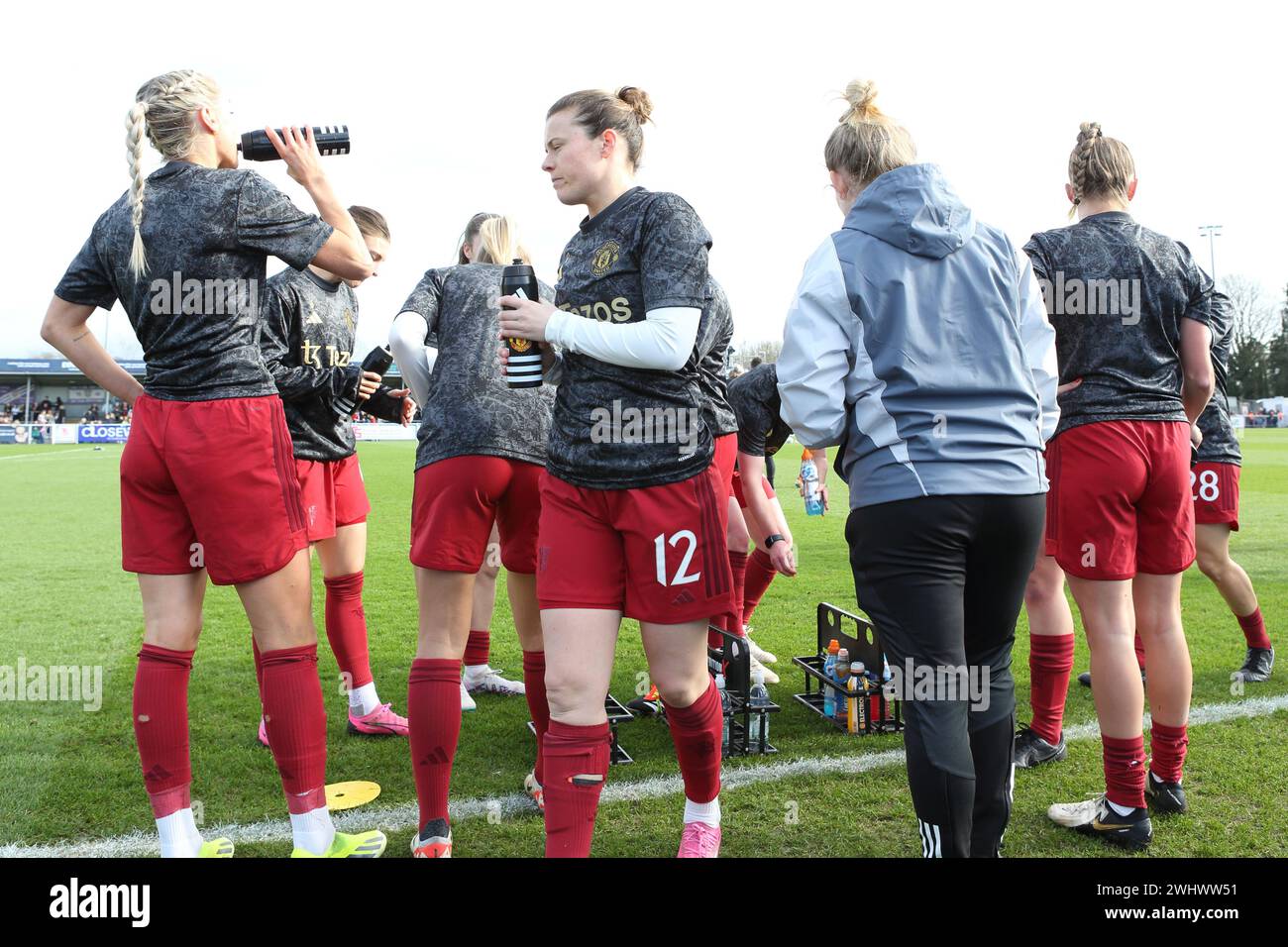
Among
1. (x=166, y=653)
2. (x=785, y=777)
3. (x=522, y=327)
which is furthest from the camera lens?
(x=785, y=777)

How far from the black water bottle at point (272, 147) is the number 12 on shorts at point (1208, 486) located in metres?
4.62

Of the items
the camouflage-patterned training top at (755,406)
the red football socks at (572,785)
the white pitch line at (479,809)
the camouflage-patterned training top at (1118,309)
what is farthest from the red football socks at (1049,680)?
the red football socks at (572,785)

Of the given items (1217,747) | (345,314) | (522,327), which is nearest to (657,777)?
(522,327)

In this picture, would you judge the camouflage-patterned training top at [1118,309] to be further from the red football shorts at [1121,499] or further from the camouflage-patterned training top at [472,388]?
the camouflage-patterned training top at [472,388]

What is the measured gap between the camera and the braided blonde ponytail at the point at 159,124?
288 cm

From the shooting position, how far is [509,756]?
14.3 ft

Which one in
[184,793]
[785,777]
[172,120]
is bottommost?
[785,777]

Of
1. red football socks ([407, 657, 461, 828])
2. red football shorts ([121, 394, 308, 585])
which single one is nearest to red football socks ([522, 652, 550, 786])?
red football socks ([407, 657, 461, 828])

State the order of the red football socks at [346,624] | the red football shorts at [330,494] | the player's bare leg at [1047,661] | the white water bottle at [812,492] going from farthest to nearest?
the white water bottle at [812,492] → the red football socks at [346,624] → the red football shorts at [330,494] → the player's bare leg at [1047,661]

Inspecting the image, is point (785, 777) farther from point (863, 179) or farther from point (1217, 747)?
point (863, 179)

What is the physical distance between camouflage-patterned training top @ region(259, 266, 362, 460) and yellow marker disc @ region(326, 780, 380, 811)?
1519 millimetres

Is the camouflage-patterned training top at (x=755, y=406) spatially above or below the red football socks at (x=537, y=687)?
above

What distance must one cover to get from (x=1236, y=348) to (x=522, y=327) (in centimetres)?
8612
